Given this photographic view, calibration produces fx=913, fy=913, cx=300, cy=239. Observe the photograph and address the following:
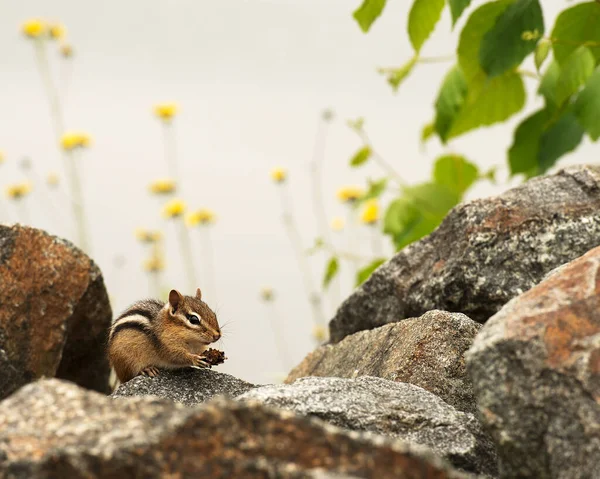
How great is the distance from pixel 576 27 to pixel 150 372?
13.2 ft

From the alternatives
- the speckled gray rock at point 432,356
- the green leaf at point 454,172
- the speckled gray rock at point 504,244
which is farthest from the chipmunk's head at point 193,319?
the green leaf at point 454,172

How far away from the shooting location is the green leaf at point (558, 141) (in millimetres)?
7161

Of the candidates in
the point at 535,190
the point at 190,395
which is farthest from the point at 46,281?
the point at 535,190

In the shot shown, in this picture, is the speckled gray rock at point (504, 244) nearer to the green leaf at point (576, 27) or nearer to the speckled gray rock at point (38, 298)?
the green leaf at point (576, 27)

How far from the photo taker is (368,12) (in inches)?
249

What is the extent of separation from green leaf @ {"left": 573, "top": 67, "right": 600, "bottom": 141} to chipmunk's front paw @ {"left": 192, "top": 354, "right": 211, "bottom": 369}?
299 cm

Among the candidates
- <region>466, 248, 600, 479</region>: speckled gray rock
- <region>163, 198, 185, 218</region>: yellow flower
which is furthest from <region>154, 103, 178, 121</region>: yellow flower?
<region>466, 248, 600, 479</region>: speckled gray rock

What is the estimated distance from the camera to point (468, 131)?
25.4ft

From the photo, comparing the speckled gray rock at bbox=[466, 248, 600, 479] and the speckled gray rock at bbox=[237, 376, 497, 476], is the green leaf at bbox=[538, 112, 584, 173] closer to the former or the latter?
the speckled gray rock at bbox=[237, 376, 497, 476]

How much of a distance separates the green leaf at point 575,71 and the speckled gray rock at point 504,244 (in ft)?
1.95

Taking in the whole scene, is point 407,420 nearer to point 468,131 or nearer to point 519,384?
point 519,384

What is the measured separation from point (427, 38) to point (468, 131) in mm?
1534

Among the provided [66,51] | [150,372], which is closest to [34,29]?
[66,51]

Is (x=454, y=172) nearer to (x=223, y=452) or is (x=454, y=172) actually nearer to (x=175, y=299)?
(x=175, y=299)
